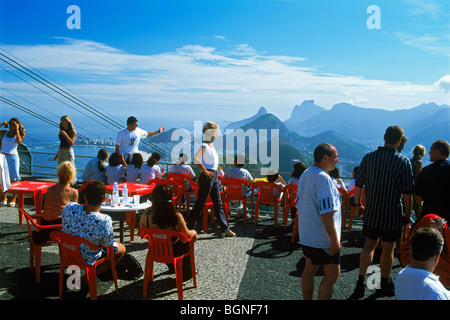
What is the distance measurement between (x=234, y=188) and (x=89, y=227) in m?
3.76

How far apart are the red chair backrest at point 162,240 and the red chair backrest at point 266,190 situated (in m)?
3.31

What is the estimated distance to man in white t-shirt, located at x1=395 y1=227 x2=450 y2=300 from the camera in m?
2.35

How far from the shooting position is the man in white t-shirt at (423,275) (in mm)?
2352

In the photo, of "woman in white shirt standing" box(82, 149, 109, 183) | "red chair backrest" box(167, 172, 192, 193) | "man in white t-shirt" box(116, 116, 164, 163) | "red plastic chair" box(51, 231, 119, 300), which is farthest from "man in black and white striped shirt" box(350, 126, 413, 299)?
"woman in white shirt standing" box(82, 149, 109, 183)

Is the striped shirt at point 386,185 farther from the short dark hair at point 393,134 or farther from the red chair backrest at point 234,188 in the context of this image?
the red chair backrest at point 234,188

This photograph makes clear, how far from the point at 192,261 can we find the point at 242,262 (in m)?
1.13

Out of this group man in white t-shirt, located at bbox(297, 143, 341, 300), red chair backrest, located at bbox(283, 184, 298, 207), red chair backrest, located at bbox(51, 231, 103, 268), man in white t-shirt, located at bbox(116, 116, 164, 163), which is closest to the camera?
man in white t-shirt, located at bbox(297, 143, 341, 300)

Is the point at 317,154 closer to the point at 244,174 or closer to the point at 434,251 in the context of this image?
the point at 434,251

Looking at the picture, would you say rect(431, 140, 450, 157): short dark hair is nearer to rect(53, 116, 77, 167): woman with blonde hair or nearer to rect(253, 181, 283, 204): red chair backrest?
rect(253, 181, 283, 204): red chair backrest

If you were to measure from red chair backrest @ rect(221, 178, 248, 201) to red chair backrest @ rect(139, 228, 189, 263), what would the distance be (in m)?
3.27

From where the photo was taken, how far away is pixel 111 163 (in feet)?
24.0

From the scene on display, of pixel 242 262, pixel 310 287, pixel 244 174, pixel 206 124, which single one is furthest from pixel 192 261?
pixel 244 174

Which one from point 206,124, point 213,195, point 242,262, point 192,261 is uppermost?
point 206,124
